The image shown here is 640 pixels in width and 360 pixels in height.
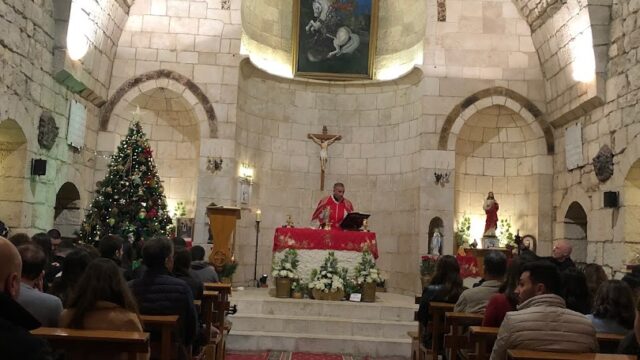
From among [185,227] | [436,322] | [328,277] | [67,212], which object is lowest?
[436,322]

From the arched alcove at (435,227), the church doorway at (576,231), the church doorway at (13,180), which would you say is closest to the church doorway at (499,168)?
the arched alcove at (435,227)

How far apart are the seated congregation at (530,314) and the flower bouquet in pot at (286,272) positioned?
4.53 meters

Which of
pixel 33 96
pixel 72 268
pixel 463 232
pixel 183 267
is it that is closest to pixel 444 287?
pixel 183 267

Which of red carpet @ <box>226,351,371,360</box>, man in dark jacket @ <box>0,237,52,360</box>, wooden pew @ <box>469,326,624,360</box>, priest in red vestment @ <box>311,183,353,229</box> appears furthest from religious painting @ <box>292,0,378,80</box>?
man in dark jacket @ <box>0,237,52,360</box>

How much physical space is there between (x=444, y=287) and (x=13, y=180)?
692 centimetres

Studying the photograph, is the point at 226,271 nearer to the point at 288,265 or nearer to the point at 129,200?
the point at 288,265

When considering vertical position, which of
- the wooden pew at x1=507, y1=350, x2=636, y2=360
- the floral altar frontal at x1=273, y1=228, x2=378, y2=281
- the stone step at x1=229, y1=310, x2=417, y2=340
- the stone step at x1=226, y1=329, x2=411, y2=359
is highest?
the floral altar frontal at x1=273, y1=228, x2=378, y2=281

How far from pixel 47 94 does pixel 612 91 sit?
9.44 m

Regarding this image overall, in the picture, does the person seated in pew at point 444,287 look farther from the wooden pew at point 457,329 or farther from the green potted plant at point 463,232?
the green potted plant at point 463,232

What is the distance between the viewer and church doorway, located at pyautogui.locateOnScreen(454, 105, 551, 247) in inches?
533

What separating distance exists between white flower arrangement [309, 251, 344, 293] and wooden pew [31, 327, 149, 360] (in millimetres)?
7230

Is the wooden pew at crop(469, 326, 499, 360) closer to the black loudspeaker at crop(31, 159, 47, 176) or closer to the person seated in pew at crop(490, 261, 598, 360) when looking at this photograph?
the person seated in pew at crop(490, 261, 598, 360)

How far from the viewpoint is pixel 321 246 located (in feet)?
35.5

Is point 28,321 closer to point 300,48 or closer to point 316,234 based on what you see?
point 316,234
